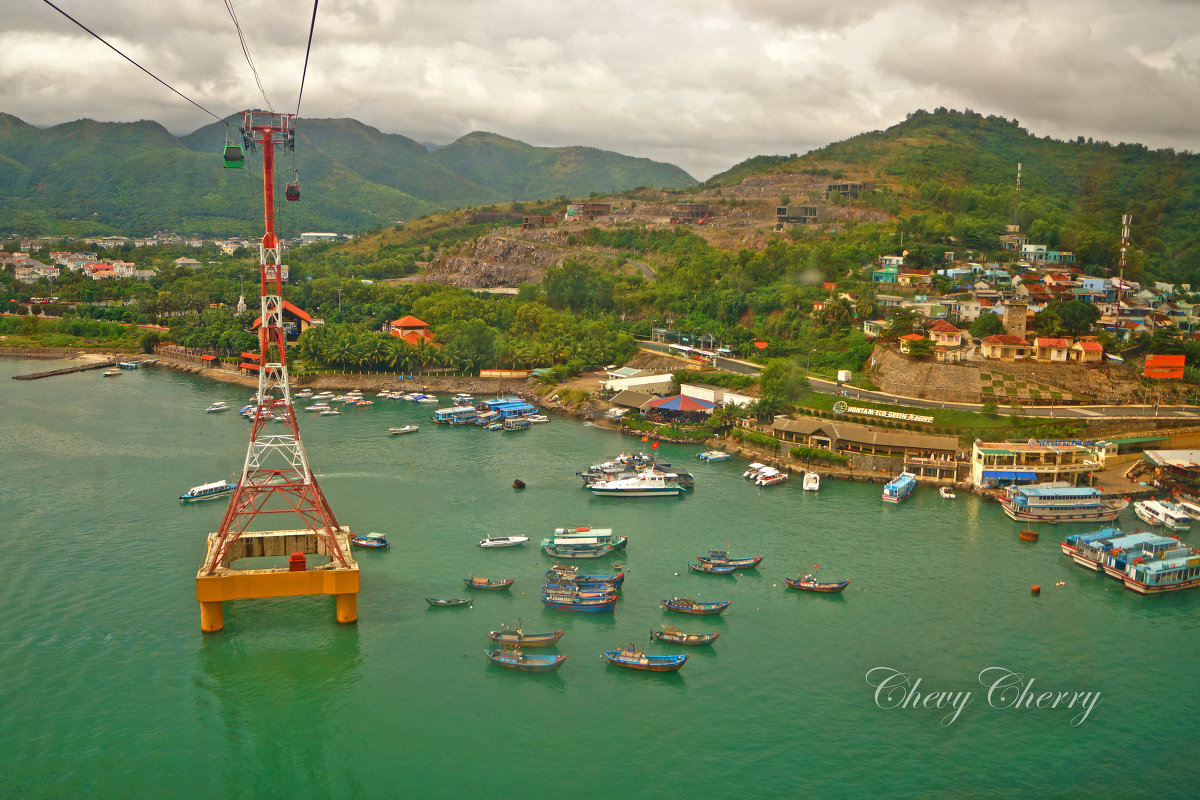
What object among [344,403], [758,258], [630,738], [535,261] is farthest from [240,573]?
[535,261]

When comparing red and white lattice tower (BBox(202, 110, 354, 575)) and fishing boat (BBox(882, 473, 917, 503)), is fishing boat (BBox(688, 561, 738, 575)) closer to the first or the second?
fishing boat (BBox(882, 473, 917, 503))

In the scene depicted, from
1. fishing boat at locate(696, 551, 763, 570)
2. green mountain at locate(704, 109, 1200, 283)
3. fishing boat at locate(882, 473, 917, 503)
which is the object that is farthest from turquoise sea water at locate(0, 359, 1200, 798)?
green mountain at locate(704, 109, 1200, 283)

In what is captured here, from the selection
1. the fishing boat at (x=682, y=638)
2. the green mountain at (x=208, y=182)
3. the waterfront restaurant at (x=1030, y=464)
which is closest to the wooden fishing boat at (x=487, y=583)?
the fishing boat at (x=682, y=638)

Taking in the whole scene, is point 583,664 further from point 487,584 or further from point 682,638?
point 487,584

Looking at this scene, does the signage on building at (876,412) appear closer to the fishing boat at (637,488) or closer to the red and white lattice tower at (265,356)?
the fishing boat at (637,488)

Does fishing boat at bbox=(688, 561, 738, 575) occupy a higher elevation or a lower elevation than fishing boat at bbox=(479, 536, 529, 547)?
lower

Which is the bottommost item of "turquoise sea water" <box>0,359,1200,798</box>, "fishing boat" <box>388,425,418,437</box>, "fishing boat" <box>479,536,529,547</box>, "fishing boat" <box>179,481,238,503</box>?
"turquoise sea water" <box>0,359,1200,798</box>

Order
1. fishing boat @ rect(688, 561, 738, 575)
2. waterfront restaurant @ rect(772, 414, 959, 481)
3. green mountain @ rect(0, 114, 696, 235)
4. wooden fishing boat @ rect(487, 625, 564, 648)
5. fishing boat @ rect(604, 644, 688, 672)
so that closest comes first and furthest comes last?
fishing boat @ rect(604, 644, 688, 672) < wooden fishing boat @ rect(487, 625, 564, 648) < fishing boat @ rect(688, 561, 738, 575) < waterfront restaurant @ rect(772, 414, 959, 481) < green mountain @ rect(0, 114, 696, 235)

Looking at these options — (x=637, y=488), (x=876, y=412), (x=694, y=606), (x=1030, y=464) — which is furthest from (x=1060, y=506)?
(x=694, y=606)
